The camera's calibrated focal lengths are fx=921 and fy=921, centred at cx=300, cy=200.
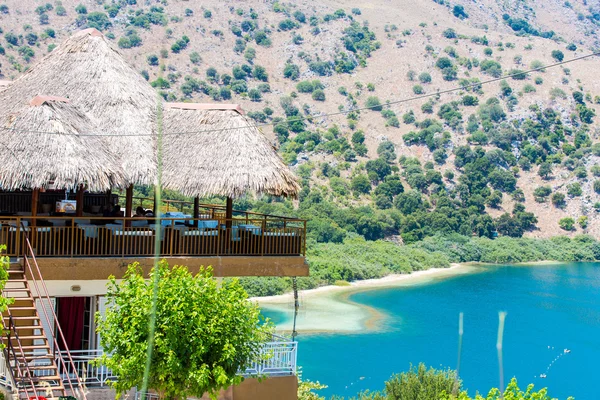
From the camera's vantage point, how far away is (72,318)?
48.4 ft

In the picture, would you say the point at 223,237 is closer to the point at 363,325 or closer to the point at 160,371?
the point at 160,371

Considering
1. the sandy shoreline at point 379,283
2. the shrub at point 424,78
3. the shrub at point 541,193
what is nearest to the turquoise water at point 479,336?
the sandy shoreline at point 379,283

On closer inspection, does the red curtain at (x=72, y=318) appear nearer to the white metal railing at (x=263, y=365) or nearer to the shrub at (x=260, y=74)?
the white metal railing at (x=263, y=365)

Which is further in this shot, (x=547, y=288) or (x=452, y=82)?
(x=452, y=82)

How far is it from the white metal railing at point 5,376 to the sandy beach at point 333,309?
28.9 metres

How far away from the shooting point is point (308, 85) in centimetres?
8244

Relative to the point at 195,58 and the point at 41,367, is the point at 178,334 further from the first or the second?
the point at 195,58

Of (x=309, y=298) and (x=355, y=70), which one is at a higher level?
(x=355, y=70)

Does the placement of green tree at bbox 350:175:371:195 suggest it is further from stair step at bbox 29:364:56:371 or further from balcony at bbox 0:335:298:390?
stair step at bbox 29:364:56:371

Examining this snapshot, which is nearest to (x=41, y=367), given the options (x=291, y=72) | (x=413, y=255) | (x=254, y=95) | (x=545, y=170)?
(x=413, y=255)

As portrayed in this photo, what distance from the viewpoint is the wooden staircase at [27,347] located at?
41.0 ft

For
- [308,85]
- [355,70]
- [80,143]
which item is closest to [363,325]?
[80,143]

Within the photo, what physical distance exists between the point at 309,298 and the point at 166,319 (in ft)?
128

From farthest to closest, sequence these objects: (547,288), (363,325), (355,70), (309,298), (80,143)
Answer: (355,70)
(547,288)
(309,298)
(363,325)
(80,143)
